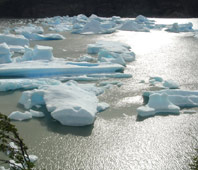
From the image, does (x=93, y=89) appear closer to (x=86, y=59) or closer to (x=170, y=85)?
(x=170, y=85)

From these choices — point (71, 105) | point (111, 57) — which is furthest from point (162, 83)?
point (71, 105)

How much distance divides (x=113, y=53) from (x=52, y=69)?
1921mm

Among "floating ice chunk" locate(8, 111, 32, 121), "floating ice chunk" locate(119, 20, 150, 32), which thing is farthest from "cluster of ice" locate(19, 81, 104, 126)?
"floating ice chunk" locate(119, 20, 150, 32)

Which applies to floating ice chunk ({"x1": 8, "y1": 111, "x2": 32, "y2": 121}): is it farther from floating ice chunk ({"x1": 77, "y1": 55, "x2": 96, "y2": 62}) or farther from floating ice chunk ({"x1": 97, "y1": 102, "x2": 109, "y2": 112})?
floating ice chunk ({"x1": 77, "y1": 55, "x2": 96, "y2": 62})

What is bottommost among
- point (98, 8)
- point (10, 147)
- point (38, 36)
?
point (98, 8)

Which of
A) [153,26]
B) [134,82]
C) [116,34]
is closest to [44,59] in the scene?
[134,82]

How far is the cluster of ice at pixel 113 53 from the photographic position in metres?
7.16

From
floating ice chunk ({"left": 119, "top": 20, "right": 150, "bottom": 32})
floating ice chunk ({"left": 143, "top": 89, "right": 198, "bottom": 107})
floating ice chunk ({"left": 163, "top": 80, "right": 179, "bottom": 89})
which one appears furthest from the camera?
floating ice chunk ({"left": 119, "top": 20, "right": 150, "bottom": 32})

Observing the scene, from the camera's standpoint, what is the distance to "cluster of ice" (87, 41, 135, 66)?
7.16 m

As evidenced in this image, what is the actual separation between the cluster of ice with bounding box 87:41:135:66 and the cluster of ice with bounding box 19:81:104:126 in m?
2.18

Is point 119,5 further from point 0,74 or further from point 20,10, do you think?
point 0,74

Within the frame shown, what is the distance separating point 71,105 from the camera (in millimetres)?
4117

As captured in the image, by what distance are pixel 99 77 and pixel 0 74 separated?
2.02 meters

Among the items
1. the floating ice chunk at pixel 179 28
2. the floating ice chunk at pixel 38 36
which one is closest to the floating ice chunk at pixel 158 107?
the floating ice chunk at pixel 38 36
